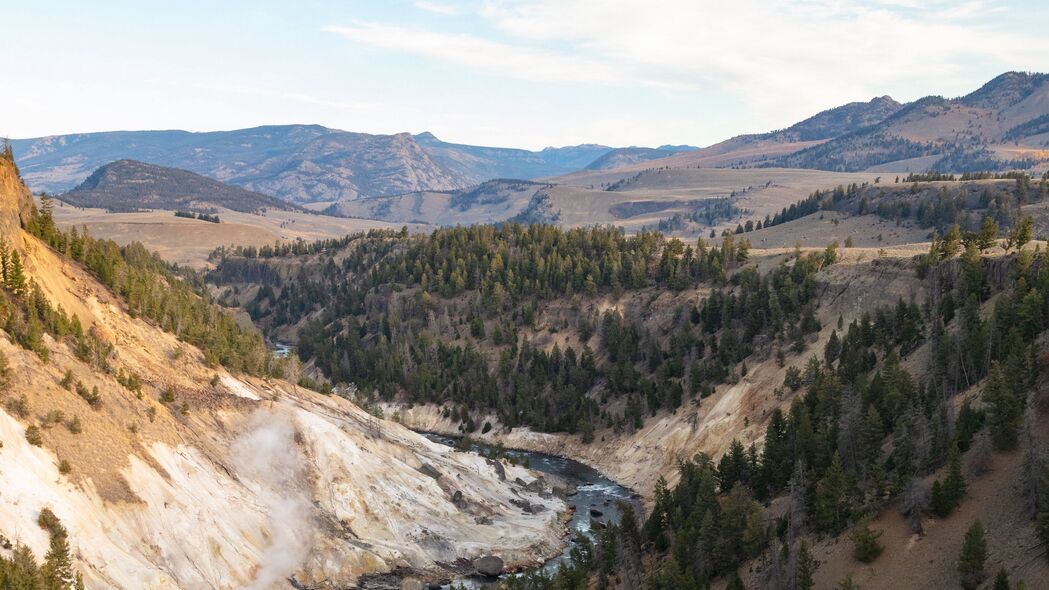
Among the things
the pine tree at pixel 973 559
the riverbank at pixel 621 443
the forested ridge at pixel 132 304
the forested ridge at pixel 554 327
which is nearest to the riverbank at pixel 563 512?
the riverbank at pixel 621 443

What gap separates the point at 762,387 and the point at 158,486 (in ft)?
242

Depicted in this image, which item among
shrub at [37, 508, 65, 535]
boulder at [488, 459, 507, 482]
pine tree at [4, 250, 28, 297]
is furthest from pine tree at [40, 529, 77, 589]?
boulder at [488, 459, 507, 482]

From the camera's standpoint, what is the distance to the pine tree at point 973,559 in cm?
5447

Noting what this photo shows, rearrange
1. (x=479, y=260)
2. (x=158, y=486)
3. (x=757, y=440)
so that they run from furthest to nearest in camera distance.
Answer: (x=479, y=260) < (x=757, y=440) < (x=158, y=486)

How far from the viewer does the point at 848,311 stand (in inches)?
4744

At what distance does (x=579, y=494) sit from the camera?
111375 millimetres

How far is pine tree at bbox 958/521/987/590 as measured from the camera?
54.5 meters

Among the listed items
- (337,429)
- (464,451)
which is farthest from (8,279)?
(464,451)

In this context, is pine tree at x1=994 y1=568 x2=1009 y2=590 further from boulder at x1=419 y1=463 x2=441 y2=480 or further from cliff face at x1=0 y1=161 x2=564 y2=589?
boulder at x1=419 y1=463 x2=441 y2=480

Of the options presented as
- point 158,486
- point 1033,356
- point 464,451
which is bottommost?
point 464,451

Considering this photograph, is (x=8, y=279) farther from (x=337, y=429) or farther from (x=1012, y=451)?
(x=1012, y=451)

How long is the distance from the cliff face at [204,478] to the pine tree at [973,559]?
43.5 meters

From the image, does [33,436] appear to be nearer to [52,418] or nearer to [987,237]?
[52,418]

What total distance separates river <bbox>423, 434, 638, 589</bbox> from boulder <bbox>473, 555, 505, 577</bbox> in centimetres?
73
